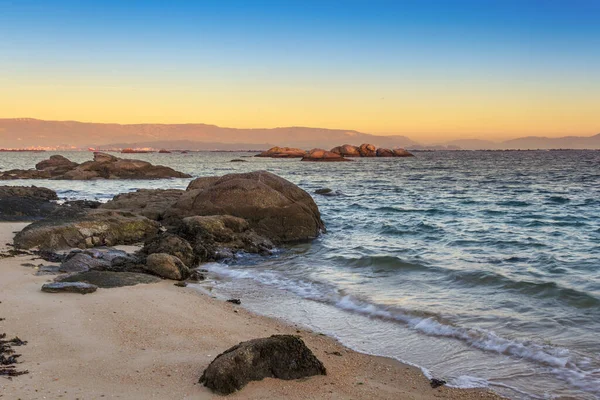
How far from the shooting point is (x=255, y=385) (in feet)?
15.9

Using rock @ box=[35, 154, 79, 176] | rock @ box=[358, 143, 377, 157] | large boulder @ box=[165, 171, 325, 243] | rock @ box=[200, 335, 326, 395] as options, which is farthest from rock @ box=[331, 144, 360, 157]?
rock @ box=[200, 335, 326, 395]

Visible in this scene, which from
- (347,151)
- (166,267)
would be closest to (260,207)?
(166,267)

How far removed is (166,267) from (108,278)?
1354 mm

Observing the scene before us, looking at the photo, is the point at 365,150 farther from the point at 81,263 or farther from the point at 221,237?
the point at 81,263

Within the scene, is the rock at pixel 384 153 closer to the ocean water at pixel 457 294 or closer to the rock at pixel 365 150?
the rock at pixel 365 150

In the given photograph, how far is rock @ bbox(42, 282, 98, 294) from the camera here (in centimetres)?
784

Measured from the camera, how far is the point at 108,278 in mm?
8727

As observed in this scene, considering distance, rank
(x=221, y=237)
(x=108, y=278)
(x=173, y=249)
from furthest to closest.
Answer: (x=221, y=237) → (x=173, y=249) → (x=108, y=278)

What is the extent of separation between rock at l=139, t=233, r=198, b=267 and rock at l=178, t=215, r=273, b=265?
0.57m

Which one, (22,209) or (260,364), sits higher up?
(260,364)

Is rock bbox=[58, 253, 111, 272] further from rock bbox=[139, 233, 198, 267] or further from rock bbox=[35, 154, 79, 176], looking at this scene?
rock bbox=[35, 154, 79, 176]

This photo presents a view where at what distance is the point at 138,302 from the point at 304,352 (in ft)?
11.2

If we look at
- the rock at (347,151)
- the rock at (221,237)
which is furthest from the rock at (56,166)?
the rock at (347,151)

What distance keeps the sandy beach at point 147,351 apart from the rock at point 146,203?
887cm
